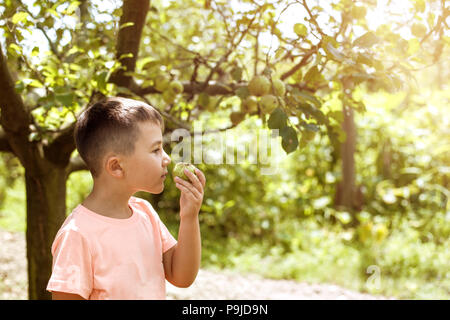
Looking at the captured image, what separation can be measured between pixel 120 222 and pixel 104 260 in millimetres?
124

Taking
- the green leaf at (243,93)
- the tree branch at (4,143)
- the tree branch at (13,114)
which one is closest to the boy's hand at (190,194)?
the green leaf at (243,93)

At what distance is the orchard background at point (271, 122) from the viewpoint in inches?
69.0

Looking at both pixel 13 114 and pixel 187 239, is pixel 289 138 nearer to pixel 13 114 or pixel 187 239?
pixel 187 239

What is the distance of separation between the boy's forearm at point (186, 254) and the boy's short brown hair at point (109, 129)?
0.27 metres

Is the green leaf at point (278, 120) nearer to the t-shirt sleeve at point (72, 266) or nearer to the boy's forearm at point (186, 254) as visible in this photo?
the boy's forearm at point (186, 254)

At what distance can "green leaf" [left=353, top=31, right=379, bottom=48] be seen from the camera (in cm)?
150

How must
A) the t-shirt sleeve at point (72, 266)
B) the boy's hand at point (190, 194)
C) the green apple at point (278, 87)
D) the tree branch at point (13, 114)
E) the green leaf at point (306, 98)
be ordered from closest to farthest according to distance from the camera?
the t-shirt sleeve at point (72, 266) < the boy's hand at point (190, 194) < the green leaf at point (306, 98) < the green apple at point (278, 87) < the tree branch at point (13, 114)

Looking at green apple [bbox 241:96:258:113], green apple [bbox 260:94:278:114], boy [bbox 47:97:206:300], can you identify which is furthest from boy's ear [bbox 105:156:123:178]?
green apple [bbox 241:96:258:113]

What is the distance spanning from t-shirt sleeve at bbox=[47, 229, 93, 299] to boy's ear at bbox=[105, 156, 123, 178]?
190mm

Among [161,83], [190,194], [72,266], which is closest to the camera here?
[72,266]

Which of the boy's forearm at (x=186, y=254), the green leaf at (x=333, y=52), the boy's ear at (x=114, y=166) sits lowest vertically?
the boy's forearm at (x=186, y=254)

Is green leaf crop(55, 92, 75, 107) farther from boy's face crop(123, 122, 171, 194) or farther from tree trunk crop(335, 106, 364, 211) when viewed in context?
tree trunk crop(335, 106, 364, 211)

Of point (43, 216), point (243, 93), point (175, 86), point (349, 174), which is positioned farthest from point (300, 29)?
point (349, 174)

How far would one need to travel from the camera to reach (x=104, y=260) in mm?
1226
